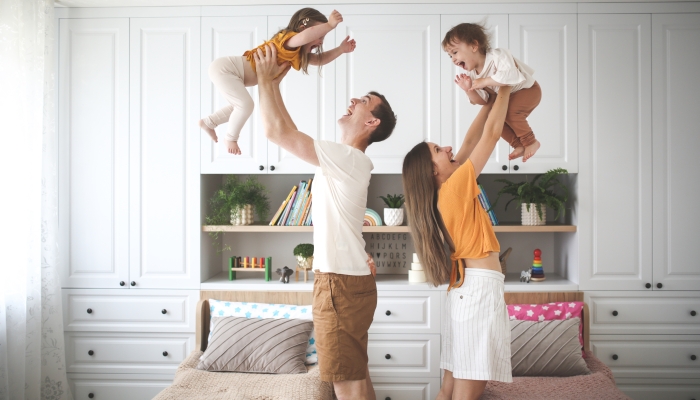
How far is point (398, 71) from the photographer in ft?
10.3

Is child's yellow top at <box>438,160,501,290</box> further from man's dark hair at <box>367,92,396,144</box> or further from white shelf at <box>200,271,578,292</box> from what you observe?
white shelf at <box>200,271,578,292</box>

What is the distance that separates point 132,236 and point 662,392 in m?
3.27

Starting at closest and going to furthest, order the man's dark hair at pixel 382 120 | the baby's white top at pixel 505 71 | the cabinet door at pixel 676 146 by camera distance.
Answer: the baby's white top at pixel 505 71, the man's dark hair at pixel 382 120, the cabinet door at pixel 676 146

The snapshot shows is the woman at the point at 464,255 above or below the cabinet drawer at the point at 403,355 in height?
above

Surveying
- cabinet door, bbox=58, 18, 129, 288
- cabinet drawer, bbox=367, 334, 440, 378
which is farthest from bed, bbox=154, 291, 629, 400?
cabinet door, bbox=58, 18, 129, 288

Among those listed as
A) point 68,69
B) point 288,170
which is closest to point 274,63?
point 288,170

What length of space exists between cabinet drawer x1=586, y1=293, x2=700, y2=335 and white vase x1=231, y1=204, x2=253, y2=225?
2.08 meters

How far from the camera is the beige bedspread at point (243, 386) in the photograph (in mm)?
2395

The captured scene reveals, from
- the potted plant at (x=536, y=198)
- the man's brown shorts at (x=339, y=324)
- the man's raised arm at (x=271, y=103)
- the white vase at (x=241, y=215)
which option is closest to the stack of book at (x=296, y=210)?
the white vase at (x=241, y=215)

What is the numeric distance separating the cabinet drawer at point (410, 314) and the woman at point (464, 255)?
3.86ft

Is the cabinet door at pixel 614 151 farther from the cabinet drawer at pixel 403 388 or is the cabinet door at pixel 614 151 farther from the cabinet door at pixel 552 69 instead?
the cabinet drawer at pixel 403 388

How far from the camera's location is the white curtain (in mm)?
2730

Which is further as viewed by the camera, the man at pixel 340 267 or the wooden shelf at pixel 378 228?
the wooden shelf at pixel 378 228

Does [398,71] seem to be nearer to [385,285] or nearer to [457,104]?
[457,104]
